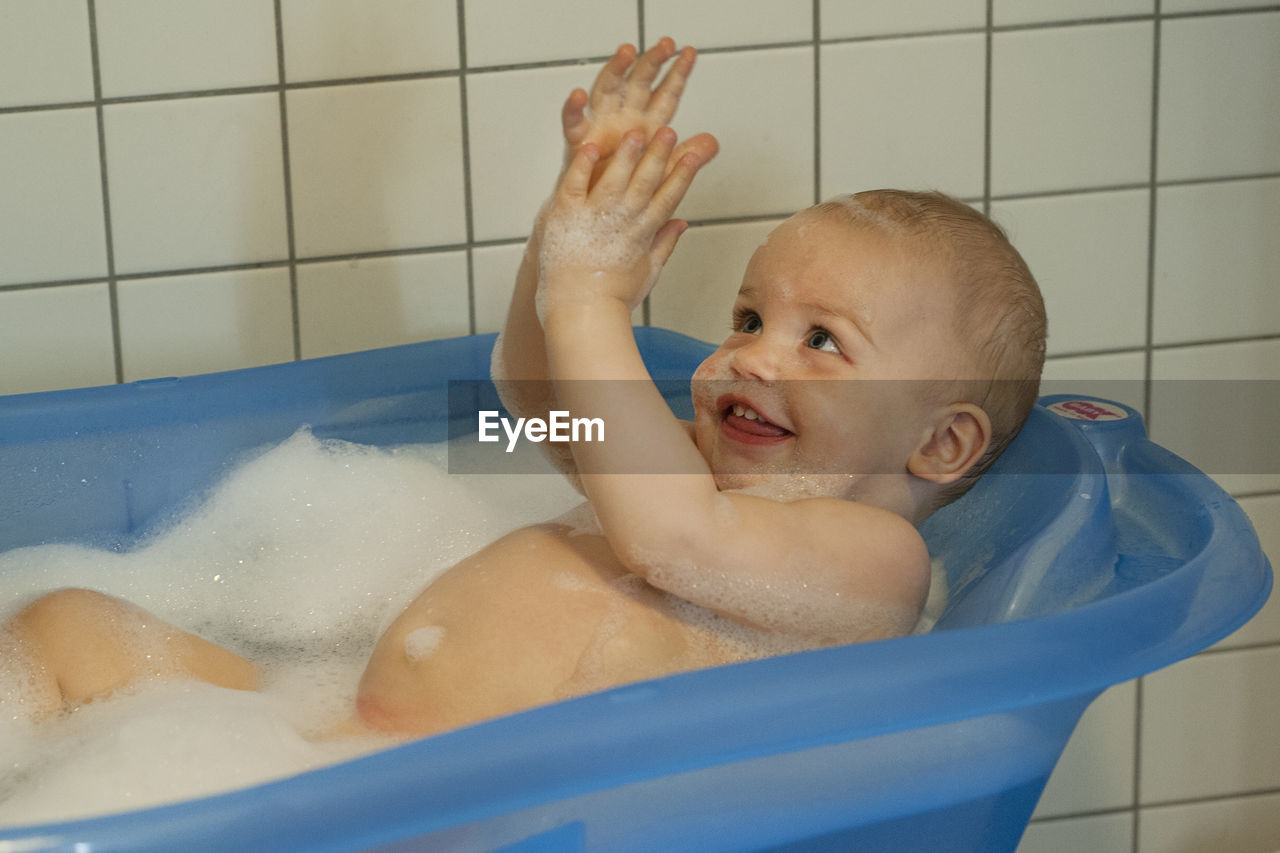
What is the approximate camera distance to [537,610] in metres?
0.88

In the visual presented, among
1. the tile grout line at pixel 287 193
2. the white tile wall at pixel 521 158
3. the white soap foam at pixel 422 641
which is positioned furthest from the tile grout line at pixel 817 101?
the white soap foam at pixel 422 641

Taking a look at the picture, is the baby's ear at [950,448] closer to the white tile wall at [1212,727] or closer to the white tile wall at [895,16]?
the white tile wall at [895,16]

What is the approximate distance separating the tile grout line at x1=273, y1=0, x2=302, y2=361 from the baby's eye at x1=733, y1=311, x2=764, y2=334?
481mm

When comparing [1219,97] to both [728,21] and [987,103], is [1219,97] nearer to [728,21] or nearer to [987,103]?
[987,103]

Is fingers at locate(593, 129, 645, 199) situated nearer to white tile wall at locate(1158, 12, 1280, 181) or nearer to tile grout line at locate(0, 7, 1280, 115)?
tile grout line at locate(0, 7, 1280, 115)

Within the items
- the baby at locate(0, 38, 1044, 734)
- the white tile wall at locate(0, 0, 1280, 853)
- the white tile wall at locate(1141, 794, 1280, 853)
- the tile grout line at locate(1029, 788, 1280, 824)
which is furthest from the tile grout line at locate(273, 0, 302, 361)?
the white tile wall at locate(1141, 794, 1280, 853)

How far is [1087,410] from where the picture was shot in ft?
3.27

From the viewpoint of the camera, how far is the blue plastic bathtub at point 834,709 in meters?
0.50

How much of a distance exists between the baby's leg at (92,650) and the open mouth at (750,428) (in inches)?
16.2

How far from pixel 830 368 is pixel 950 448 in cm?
13

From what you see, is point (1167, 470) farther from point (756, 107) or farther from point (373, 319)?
point (373, 319)

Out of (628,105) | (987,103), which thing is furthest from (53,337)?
(987,103)

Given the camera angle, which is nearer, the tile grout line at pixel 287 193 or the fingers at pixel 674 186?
the fingers at pixel 674 186

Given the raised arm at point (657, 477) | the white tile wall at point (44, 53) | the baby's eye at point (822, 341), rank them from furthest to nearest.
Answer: the white tile wall at point (44, 53) → the baby's eye at point (822, 341) → the raised arm at point (657, 477)
